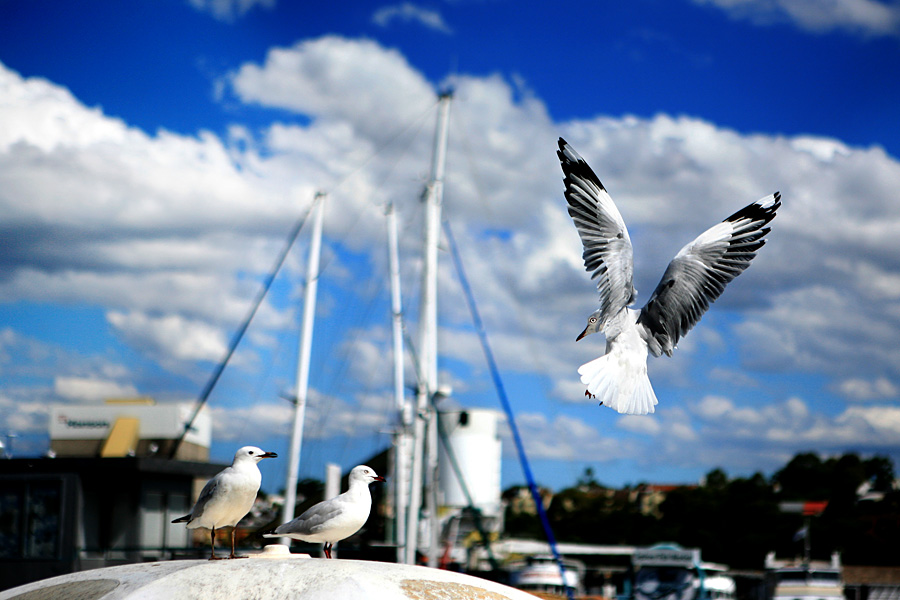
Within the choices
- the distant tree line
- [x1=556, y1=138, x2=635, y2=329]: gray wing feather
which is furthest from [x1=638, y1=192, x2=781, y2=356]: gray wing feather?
the distant tree line

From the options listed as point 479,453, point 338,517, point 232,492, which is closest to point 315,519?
point 338,517

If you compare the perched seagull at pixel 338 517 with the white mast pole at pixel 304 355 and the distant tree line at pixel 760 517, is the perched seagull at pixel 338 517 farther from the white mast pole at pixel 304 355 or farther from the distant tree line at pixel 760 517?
the distant tree line at pixel 760 517

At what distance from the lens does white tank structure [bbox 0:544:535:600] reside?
26.4ft

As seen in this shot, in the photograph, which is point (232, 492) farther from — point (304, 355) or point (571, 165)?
point (304, 355)

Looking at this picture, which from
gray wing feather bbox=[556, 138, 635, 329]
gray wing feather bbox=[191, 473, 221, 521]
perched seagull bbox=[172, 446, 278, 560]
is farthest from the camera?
gray wing feather bbox=[191, 473, 221, 521]

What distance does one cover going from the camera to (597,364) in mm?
8031

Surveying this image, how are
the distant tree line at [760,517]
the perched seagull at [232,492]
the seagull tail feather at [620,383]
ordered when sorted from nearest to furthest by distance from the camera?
the seagull tail feather at [620,383] → the perched seagull at [232,492] → the distant tree line at [760,517]

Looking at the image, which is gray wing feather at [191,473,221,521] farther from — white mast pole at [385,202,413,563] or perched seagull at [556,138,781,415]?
white mast pole at [385,202,413,563]

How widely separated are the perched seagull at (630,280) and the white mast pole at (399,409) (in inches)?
1206

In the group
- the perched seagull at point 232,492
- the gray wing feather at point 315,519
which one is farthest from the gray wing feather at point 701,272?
the perched seagull at point 232,492

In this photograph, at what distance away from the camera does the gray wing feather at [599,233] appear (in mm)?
8180

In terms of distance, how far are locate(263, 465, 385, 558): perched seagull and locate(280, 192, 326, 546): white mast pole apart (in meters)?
26.3

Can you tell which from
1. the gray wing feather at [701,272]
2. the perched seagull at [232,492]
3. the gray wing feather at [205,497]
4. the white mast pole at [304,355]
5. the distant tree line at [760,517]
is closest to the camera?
the perched seagull at [232,492]

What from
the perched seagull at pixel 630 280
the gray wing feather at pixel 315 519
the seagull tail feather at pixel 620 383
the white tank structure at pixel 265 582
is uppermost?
the perched seagull at pixel 630 280
